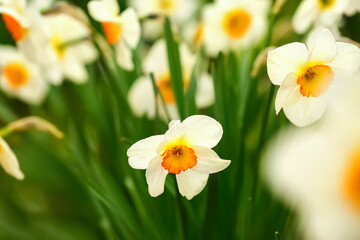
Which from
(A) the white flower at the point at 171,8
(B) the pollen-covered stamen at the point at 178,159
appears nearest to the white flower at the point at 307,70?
(B) the pollen-covered stamen at the point at 178,159

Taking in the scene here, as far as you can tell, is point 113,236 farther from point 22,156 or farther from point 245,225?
point 22,156

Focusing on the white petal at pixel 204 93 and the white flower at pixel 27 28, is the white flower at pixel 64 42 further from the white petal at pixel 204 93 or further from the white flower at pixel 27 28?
the white petal at pixel 204 93

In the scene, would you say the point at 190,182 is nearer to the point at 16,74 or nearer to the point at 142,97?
the point at 142,97

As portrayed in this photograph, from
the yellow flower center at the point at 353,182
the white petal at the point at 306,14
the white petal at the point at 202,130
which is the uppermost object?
the white petal at the point at 306,14

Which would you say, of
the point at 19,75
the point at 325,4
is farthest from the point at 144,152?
the point at 19,75

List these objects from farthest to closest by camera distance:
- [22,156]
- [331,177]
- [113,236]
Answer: [22,156], [113,236], [331,177]

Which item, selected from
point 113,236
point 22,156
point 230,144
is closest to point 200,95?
point 230,144

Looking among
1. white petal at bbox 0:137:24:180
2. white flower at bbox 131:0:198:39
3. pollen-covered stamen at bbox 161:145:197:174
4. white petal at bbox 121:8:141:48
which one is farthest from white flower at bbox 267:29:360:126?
white flower at bbox 131:0:198:39
